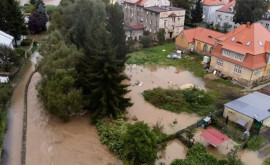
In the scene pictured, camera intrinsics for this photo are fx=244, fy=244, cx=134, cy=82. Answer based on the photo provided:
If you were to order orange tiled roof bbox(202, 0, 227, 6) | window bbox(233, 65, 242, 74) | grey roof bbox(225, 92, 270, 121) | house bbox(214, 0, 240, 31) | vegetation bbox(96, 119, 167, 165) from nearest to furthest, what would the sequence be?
1. vegetation bbox(96, 119, 167, 165)
2. grey roof bbox(225, 92, 270, 121)
3. window bbox(233, 65, 242, 74)
4. house bbox(214, 0, 240, 31)
5. orange tiled roof bbox(202, 0, 227, 6)

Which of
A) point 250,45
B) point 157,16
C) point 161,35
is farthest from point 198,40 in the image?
point 250,45

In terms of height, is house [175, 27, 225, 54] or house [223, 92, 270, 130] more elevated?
house [175, 27, 225, 54]

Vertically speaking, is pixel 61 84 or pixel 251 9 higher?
pixel 251 9

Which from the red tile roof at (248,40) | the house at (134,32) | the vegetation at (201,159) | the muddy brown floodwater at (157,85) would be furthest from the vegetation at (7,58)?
the red tile roof at (248,40)

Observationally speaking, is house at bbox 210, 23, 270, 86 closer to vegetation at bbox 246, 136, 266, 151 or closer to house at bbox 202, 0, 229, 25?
vegetation at bbox 246, 136, 266, 151

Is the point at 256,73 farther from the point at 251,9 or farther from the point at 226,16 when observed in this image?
the point at 226,16

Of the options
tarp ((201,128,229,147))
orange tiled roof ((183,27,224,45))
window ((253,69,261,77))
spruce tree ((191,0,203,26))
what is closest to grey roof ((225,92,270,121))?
tarp ((201,128,229,147))

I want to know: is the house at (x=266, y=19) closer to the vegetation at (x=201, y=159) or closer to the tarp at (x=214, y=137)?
the tarp at (x=214, y=137)
